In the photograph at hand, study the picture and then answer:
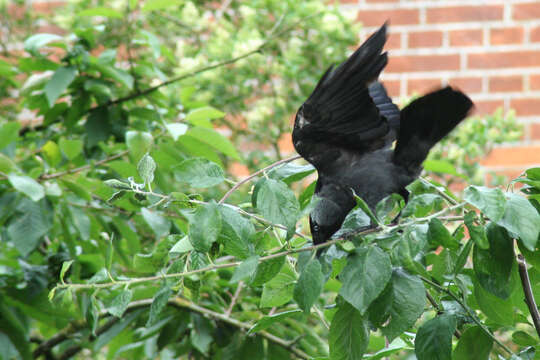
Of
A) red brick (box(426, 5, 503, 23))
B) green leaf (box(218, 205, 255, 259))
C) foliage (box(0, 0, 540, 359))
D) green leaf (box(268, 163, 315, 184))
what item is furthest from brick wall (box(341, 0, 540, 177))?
green leaf (box(218, 205, 255, 259))

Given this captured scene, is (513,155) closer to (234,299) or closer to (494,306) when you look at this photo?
(234,299)

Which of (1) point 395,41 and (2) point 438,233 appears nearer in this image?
(2) point 438,233

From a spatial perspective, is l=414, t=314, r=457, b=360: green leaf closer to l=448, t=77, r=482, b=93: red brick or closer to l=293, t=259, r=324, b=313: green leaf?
l=293, t=259, r=324, b=313: green leaf

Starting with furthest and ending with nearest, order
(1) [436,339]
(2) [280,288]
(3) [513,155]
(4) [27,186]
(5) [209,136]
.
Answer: (3) [513,155]
(5) [209,136]
(4) [27,186]
(2) [280,288]
(1) [436,339]

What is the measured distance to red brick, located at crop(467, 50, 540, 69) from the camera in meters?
2.53

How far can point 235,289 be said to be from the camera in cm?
151

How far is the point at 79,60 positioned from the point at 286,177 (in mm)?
718

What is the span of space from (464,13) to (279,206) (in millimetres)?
2054

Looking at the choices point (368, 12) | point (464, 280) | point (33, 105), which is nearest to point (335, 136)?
point (464, 280)

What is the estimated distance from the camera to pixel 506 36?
2.53 metres

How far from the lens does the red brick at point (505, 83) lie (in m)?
2.53

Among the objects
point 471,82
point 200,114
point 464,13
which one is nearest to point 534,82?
point 471,82

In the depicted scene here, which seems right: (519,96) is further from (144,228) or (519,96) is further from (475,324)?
(475,324)

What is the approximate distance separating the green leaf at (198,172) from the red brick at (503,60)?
1.99 m
